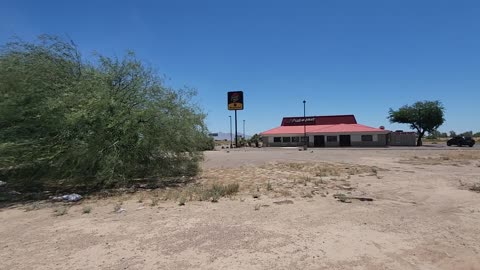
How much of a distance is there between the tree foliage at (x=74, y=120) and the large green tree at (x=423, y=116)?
64.1m

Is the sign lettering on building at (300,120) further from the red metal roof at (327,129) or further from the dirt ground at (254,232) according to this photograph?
the dirt ground at (254,232)

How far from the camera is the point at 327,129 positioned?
6625cm

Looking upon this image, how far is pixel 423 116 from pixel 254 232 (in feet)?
234

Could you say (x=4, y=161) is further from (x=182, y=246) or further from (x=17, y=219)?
(x=182, y=246)

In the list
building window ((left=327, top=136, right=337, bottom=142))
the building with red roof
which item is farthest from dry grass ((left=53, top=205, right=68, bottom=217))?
building window ((left=327, top=136, right=337, bottom=142))

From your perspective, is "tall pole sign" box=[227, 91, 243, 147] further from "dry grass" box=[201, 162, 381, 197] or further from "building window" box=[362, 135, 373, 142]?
"dry grass" box=[201, 162, 381, 197]

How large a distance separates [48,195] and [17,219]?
374cm

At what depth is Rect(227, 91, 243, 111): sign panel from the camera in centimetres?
6894

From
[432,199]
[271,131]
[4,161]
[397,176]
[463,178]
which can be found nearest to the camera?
[432,199]

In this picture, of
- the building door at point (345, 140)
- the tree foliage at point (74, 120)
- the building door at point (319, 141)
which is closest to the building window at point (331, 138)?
the building door at point (319, 141)

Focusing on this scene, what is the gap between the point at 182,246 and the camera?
6.75 metres

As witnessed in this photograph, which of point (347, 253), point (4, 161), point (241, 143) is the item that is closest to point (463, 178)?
point (347, 253)

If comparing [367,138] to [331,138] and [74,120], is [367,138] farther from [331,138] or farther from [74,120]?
[74,120]

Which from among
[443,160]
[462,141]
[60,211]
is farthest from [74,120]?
[462,141]
